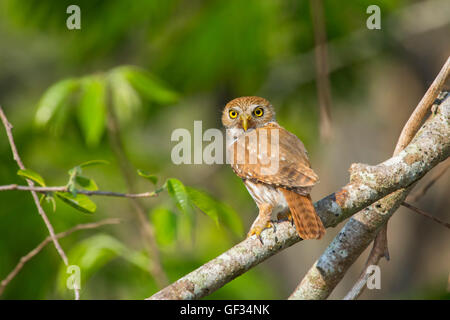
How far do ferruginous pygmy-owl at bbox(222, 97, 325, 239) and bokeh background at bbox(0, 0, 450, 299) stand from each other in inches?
25.5

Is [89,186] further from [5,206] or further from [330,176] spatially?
[330,176]

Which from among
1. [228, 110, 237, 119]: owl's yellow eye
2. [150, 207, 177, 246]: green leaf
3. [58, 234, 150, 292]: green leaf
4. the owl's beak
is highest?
[228, 110, 237, 119]: owl's yellow eye

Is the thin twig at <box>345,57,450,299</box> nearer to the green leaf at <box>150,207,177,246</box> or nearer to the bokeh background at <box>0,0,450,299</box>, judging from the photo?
the green leaf at <box>150,207,177,246</box>

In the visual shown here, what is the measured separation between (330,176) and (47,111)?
593cm

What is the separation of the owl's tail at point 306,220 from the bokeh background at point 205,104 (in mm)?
1050

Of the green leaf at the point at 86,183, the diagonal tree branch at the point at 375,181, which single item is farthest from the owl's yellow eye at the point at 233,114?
the green leaf at the point at 86,183

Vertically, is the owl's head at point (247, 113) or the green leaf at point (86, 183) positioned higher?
the owl's head at point (247, 113)

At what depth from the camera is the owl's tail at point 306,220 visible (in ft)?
9.94

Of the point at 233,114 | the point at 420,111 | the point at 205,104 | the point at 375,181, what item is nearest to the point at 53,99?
the point at 233,114

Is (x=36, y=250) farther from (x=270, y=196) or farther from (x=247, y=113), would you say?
(x=247, y=113)

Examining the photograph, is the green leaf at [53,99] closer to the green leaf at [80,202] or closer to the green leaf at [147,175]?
the green leaf at [80,202]

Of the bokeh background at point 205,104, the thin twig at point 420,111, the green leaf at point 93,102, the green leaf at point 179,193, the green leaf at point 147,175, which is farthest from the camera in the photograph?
the bokeh background at point 205,104

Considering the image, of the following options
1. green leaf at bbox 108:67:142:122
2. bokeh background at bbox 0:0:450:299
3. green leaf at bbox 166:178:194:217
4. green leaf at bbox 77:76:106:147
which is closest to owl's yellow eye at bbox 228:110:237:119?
bokeh background at bbox 0:0:450:299

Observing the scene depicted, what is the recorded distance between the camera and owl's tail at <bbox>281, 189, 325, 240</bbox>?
3029mm
